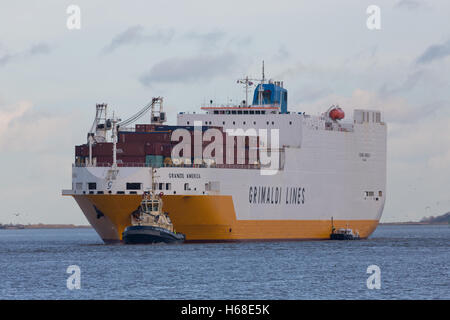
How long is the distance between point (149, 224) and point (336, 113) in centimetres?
2830

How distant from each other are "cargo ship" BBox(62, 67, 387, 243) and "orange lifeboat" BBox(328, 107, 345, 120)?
0.31ft

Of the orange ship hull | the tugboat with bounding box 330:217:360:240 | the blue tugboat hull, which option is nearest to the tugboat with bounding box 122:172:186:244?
the blue tugboat hull

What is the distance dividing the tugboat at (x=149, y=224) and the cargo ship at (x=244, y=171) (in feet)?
2.63

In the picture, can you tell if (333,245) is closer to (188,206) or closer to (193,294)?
(188,206)

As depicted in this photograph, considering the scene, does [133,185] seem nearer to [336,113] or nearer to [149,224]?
[149,224]

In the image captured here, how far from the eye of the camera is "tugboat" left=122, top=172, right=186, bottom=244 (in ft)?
248

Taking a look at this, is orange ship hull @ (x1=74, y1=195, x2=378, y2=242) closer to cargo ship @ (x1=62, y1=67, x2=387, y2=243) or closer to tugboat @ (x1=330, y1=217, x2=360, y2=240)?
cargo ship @ (x1=62, y1=67, x2=387, y2=243)

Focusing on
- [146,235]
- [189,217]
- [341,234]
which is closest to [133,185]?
[146,235]

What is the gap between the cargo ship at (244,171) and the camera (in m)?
77.7

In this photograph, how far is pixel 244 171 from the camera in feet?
272

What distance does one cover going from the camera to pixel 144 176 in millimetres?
76812

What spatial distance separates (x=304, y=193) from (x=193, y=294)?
4282 centimetres

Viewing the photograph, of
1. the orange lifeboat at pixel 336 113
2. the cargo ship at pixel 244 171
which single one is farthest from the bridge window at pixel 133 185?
the orange lifeboat at pixel 336 113

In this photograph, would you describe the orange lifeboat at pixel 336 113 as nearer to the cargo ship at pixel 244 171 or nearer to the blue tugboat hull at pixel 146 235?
the cargo ship at pixel 244 171
